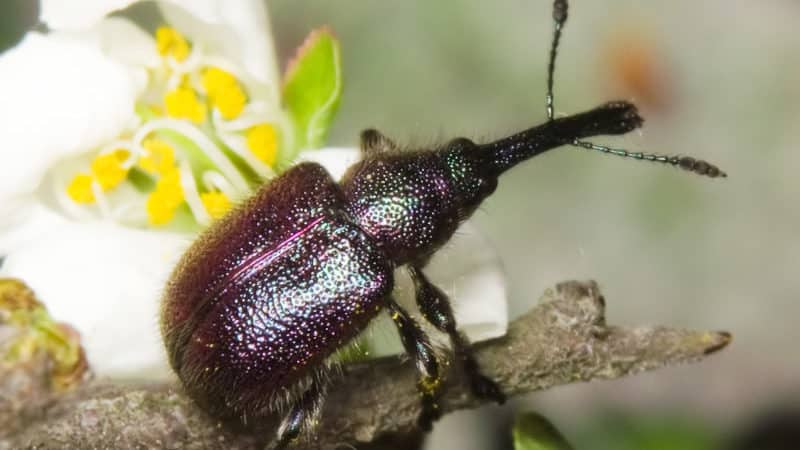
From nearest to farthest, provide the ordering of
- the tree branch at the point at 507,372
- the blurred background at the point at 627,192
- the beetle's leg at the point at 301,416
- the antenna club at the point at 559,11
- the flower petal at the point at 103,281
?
the tree branch at the point at 507,372 → the beetle's leg at the point at 301,416 → the flower petal at the point at 103,281 → the antenna club at the point at 559,11 → the blurred background at the point at 627,192

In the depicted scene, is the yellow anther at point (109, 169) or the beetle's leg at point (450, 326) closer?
the beetle's leg at point (450, 326)

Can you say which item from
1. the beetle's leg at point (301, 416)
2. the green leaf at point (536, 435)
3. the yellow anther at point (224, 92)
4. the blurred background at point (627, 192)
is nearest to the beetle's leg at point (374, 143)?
the yellow anther at point (224, 92)

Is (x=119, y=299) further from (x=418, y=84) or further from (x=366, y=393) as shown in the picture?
(x=418, y=84)

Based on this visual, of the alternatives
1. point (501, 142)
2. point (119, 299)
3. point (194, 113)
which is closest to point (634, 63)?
point (501, 142)

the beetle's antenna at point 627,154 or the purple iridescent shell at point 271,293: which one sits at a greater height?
the beetle's antenna at point 627,154

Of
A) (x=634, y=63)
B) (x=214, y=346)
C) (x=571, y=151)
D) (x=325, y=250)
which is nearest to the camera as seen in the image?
(x=214, y=346)

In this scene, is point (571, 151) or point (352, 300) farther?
point (571, 151)

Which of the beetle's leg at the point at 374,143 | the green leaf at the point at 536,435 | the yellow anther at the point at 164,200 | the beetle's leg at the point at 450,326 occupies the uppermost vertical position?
the beetle's leg at the point at 374,143

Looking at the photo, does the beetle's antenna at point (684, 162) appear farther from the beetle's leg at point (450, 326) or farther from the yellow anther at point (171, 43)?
the yellow anther at point (171, 43)

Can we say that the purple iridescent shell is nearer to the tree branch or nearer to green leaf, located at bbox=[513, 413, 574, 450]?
the tree branch
